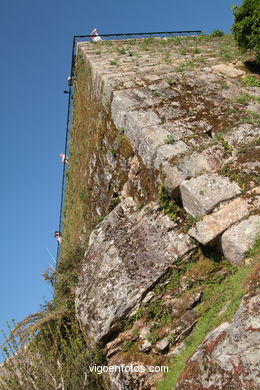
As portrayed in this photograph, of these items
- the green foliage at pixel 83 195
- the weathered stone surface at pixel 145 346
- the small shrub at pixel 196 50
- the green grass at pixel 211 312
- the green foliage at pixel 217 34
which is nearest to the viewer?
the green grass at pixel 211 312

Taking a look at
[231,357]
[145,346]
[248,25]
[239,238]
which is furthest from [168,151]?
[248,25]

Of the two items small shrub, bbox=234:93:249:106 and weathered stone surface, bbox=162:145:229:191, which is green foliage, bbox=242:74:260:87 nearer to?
small shrub, bbox=234:93:249:106

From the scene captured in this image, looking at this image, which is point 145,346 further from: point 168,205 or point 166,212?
point 168,205

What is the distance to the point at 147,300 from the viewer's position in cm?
510

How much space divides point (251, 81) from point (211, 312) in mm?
6288

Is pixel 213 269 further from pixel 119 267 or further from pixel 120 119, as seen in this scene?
pixel 120 119

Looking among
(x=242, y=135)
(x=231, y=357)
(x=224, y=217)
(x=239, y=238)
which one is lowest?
(x=231, y=357)

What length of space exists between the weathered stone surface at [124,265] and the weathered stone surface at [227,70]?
4806mm

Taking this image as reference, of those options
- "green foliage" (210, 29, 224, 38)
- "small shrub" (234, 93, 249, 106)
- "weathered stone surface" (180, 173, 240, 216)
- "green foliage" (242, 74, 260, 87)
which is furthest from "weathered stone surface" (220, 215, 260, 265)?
"green foliage" (210, 29, 224, 38)

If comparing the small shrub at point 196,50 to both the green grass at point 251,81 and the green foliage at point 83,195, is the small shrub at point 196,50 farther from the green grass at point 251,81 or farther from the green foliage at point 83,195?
the green foliage at point 83,195

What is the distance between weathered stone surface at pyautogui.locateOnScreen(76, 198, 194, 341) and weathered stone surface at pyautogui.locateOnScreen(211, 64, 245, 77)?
481cm

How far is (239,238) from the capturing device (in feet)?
14.9

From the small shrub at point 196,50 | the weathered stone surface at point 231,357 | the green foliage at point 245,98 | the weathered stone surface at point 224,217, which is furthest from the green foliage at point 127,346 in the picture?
the small shrub at point 196,50

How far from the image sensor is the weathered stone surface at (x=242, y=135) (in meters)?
5.99
